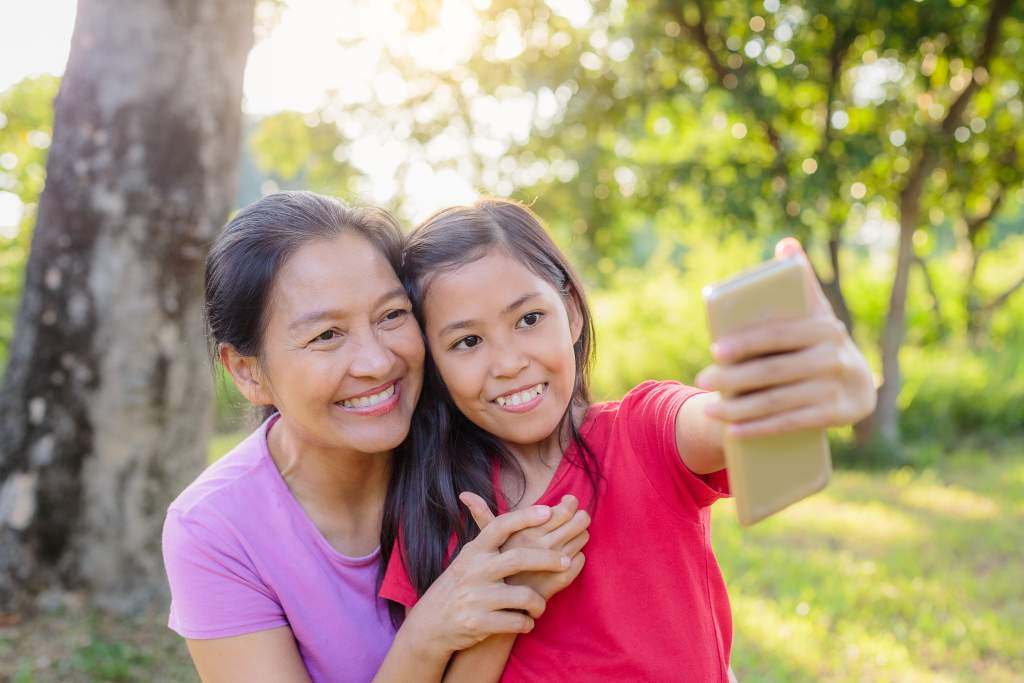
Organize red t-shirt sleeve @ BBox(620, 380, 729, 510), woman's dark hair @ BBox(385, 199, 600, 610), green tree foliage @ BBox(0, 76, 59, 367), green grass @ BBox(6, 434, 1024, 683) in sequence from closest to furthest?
red t-shirt sleeve @ BBox(620, 380, 729, 510), woman's dark hair @ BBox(385, 199, 600, 610), green grass @ BBox(6, 434, 1024, 683), green tree foliage @ BBox(0, 76, 59, 367)

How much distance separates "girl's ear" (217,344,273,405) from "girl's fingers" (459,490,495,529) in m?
0.57

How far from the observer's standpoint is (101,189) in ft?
12.2

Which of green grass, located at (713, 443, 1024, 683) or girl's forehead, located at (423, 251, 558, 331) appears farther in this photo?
green grass, located at (713, 443, 1024, 683)

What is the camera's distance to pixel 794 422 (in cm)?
121

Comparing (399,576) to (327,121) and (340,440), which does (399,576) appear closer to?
(340,440)

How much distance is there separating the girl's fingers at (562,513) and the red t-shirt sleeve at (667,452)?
0.16 m

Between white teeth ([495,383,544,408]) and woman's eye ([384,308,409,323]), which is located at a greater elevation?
woman's eye ([384,308,409,323])

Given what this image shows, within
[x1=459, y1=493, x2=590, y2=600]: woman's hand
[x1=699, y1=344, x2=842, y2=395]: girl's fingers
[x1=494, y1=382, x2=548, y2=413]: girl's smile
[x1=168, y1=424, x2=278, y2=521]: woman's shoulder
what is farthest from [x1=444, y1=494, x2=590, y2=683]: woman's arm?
[x1=699, y1=344, x2=842, y2=395]: girl's fingers

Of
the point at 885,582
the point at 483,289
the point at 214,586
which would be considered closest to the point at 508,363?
the point at 483,289

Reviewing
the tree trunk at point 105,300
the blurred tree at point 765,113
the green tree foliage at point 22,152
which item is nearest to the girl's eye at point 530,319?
the tree trunk at point 105,300

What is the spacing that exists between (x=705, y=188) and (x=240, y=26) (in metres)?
4.40

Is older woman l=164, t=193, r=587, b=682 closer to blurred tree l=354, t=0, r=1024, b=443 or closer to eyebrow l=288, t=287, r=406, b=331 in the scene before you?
eyebrow l=288, t=287, r=406, b=331

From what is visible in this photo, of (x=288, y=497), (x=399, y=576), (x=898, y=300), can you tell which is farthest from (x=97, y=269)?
(x=898, y=300)

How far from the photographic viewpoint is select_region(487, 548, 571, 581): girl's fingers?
176cm
